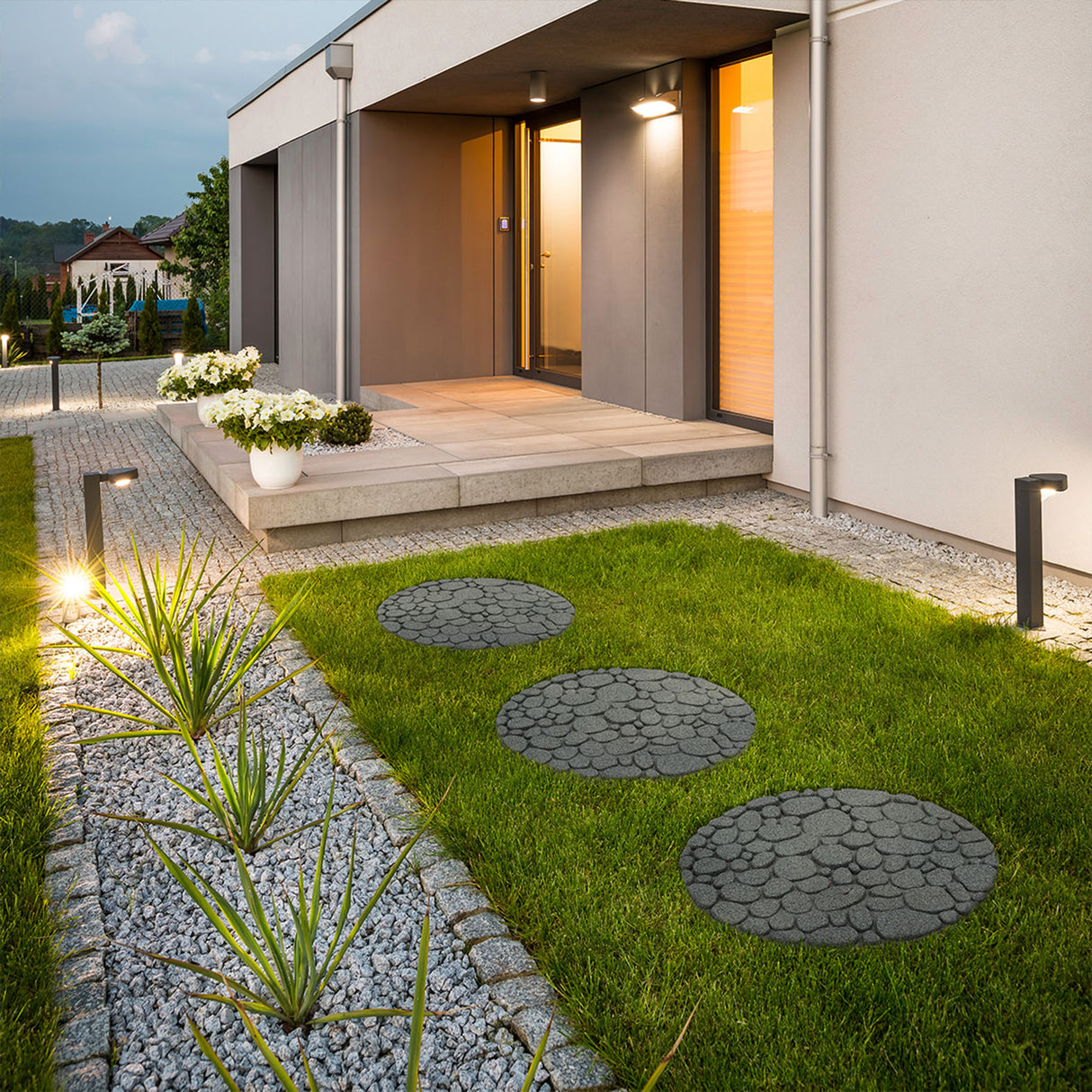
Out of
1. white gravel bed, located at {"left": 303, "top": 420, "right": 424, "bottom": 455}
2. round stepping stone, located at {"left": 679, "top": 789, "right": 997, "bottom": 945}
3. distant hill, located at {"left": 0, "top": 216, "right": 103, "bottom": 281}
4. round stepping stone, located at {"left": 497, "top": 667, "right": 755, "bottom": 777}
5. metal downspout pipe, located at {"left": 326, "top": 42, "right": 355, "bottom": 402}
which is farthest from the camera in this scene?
distant hill, located at {"left": 0, "top": 216, "right": 103, "bottom": 281}

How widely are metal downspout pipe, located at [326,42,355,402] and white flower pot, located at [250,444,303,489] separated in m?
5.19

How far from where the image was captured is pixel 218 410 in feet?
21.6

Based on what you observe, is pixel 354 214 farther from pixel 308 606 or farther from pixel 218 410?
pixel 308 606

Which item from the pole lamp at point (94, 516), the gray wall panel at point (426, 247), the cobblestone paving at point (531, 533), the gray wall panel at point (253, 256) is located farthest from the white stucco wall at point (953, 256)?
the gray wall panel at point (253, 256)

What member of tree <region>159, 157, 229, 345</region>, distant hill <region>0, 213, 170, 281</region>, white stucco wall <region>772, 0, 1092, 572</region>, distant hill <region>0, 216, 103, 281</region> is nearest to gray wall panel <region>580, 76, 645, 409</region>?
white stucco wall <region>772, 0, 1092, 572</region>

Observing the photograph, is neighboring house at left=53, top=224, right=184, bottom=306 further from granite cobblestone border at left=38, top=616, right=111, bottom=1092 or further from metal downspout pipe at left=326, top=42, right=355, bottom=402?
granite cobblestone border at left=38, top=616, right=111, bottom=1092

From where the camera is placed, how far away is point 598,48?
805 centimetres

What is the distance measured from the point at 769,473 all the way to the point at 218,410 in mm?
3830

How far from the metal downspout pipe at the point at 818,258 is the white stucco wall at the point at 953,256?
125 mm

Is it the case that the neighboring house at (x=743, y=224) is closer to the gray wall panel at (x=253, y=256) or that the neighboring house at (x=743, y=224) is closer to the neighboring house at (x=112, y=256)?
the gray wall panel at (x=253, y=256)

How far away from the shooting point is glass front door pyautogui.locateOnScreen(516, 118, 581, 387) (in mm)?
11125

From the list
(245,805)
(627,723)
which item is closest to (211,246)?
(627,723)

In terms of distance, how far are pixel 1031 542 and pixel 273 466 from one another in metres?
4.14

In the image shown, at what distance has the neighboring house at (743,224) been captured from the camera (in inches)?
223
